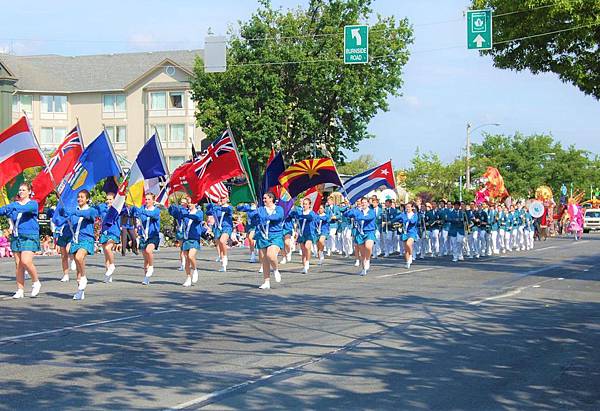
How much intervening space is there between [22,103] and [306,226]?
54.7 meters

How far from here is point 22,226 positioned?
16188 millimetres

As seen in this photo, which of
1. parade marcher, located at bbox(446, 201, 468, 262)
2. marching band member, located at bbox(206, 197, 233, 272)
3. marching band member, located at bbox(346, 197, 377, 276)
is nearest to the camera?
marching band member, located at bbox(346, 197, 377, 276)

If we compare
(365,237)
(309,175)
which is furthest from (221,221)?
(365,237)

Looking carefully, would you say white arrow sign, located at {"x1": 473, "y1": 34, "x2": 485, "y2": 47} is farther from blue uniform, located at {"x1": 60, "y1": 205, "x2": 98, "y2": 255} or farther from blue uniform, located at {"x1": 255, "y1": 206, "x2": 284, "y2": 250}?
blue uniform, located at {"x1": 60, "y1": 205, "x2": 98, "y2": 255}

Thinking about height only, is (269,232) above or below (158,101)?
below

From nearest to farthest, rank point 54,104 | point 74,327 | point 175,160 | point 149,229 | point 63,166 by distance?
point 74,327
point 149,229
point 63,166
point 175,160
point 54,104

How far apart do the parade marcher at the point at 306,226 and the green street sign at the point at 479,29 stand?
229 inches

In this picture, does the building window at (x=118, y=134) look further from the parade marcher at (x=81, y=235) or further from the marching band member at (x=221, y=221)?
the parade marcher at (x=81, y=235)

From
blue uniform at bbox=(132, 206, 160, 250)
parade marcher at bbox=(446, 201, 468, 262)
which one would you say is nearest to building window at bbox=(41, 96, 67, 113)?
parade marcher at bbox=(446, 201, 468, 262)

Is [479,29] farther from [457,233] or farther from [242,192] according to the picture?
[457,233]

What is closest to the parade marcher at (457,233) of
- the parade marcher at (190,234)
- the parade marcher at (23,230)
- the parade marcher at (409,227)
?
the parade marcher at (409,227)

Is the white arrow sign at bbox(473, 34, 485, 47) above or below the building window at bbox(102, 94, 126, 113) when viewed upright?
below

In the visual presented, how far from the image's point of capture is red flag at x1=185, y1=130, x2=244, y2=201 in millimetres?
22094

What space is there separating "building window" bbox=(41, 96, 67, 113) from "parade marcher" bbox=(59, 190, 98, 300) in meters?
60.5
